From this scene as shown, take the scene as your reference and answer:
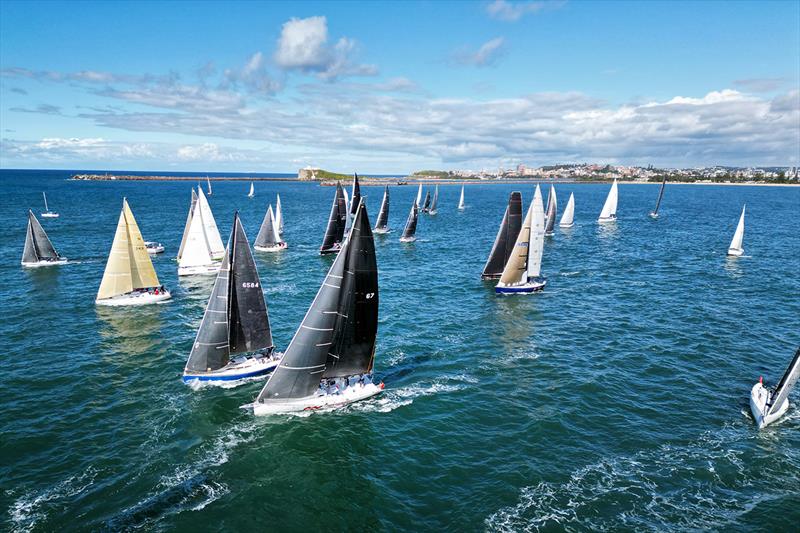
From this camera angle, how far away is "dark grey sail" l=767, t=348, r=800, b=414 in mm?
27500

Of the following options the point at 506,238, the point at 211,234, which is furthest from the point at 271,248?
the point at 506,238

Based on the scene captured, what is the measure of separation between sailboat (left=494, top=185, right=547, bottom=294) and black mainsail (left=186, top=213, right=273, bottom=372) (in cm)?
3142

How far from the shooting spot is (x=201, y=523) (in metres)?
20.4

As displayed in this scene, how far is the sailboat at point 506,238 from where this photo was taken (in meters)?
57.8

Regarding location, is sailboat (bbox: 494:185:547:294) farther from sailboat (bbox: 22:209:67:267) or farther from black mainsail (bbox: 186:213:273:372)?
sailboat (bbox: 22:209:67:267)

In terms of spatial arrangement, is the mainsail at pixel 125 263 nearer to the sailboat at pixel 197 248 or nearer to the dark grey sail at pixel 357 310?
the sailboat at pixel 197 248

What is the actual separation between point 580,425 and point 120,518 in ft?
82.2

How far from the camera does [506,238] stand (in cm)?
5909

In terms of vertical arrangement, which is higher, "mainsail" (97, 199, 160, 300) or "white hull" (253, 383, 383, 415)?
"mainsail" (97, 199, 160, 300)

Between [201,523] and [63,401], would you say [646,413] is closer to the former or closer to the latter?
[201,523]

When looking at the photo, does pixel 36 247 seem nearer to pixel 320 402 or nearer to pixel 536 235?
pixel 320 402

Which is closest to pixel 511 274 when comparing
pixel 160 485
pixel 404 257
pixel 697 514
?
pixel 404 257

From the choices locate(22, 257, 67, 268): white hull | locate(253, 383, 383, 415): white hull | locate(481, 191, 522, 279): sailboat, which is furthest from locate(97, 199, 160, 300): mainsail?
locate(481, 191, 522, 279): sailboat

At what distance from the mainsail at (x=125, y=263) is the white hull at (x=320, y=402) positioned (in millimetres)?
30045
